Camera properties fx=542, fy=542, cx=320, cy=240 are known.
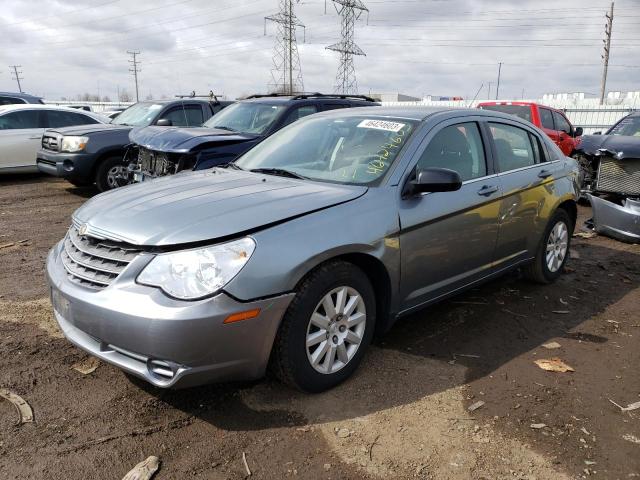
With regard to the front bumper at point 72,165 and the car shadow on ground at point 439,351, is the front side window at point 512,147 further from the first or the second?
the front bumper at point 72,165

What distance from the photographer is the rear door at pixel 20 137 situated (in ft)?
35.4

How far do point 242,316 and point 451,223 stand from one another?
1.74m

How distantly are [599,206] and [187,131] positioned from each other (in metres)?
5.43

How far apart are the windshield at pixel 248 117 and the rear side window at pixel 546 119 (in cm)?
679

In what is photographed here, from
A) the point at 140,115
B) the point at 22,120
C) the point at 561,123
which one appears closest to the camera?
the point at 140,115

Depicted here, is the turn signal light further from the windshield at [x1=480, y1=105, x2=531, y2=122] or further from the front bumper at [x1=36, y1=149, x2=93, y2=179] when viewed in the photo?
Result: the windshield at [x1=480, y1=105, x2=531, y2=122]

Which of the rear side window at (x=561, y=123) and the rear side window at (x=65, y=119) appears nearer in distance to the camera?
the rear side window at (x=65, y=119)

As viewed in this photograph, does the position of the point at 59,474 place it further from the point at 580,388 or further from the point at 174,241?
the point at 580,388

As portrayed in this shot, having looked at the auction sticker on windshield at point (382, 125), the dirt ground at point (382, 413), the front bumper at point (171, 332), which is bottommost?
the dirt ground at point (382, 413)

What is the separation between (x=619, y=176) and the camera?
7.19 m

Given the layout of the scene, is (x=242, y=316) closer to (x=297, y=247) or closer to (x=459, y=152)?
(x=297, y=247)

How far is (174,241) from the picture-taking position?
2672 millimetres

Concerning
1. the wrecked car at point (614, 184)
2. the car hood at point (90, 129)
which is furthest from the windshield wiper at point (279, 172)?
the car hood at point (90, 129)

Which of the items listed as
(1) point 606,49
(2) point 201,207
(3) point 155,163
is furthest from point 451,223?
(1) point 606,49
